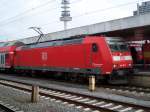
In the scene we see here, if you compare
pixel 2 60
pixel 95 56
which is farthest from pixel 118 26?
pixel 2 60

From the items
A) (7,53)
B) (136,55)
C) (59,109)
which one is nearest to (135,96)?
(59,109)

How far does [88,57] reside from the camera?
21.5 metres

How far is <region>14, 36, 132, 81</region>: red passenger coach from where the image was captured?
20547 millimetres

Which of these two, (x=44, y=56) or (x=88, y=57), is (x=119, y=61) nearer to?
(x=88, y=57)

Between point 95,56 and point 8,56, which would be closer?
point 95,56

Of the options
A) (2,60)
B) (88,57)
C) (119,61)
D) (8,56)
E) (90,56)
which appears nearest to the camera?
(119,61)

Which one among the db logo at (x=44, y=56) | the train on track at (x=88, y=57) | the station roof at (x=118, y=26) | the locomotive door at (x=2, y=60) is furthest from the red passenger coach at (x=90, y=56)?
the locomotive door at (x=2, y=60)

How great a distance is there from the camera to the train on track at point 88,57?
20.6 metres

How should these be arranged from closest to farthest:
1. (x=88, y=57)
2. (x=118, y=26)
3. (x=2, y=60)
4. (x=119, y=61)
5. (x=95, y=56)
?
1. (x=119, y=61)
2. (x=95, y=56)
3. (x=88, y=57)
4. (x=118, y=26)
5. (x=2, y=60)

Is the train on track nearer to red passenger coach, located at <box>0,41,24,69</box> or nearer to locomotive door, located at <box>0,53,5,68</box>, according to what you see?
red passenger coach, located at <box>0,41,24,69</box>

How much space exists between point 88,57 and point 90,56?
0.84ft

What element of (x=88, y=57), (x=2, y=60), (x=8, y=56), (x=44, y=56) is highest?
(x=8, y=56)

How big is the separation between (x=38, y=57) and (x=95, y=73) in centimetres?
923

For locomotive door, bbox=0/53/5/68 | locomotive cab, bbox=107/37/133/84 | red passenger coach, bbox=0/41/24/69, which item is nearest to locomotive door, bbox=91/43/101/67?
locomotive cab, bbox=107/37/133/84
